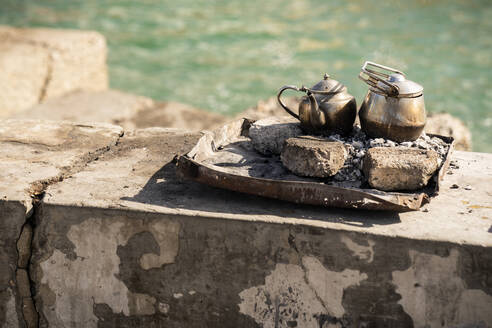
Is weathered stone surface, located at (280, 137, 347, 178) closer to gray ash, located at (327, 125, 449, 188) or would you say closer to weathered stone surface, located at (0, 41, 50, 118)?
gray ash, located at (327, 125, 449, 188)

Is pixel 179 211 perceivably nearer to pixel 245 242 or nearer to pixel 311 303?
pixel 245 242

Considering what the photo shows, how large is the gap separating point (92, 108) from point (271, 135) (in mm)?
3406

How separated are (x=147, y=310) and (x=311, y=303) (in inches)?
28.8

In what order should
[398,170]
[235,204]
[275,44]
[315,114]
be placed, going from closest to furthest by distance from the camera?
1. [398,170]
2. [235,204]
3. [315,114]
4. [275,44]

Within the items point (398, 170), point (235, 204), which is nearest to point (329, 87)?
point (398, 170)

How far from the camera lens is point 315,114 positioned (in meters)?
2.97

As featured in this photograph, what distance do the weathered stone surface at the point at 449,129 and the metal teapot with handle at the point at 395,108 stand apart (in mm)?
1972

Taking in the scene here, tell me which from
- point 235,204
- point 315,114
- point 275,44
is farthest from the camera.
Result: point 275,44

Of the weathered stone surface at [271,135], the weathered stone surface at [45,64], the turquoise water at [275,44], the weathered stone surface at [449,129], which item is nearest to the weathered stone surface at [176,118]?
the weathered stone surface at [45,64]

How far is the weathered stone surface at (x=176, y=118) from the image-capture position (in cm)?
599

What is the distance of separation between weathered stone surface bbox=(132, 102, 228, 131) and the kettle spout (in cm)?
306

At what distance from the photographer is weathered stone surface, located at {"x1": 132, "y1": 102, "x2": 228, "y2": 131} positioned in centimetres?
599

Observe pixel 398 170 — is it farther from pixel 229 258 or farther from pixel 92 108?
pixel 92 108

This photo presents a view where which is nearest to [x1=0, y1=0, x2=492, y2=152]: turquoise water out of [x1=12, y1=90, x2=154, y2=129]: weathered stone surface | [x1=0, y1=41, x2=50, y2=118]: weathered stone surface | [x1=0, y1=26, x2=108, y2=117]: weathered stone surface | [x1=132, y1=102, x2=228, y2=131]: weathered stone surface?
[x1=0, y1=26, x2=108, y2=117]: weathered stone surface
